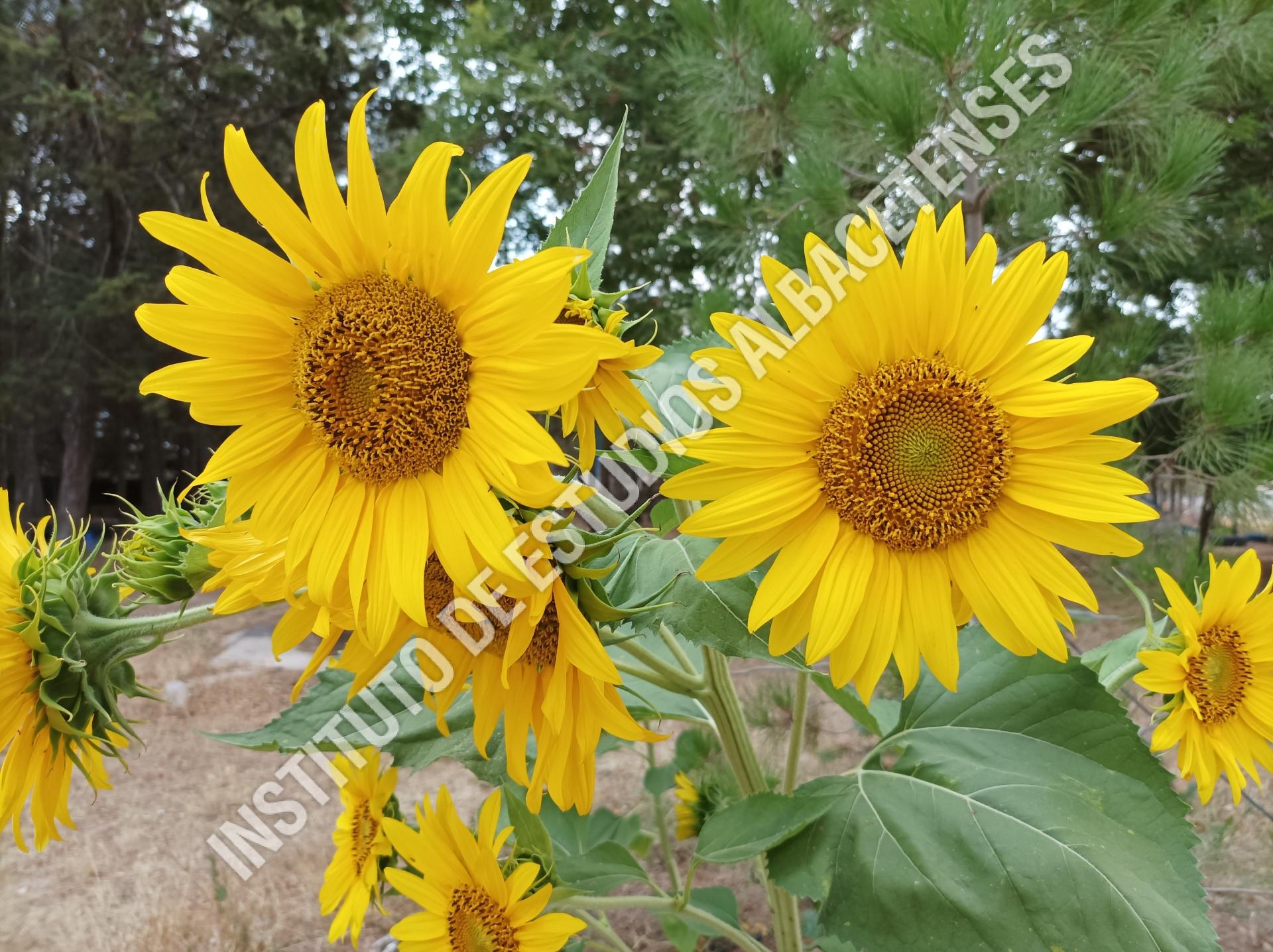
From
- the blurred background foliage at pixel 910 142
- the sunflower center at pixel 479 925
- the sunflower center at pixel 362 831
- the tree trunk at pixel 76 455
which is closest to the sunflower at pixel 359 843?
the sunflower center at pixel 362 831

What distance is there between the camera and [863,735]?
196 cm

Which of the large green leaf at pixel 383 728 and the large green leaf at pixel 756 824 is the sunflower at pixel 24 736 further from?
the large green leaf at pixel 756 824

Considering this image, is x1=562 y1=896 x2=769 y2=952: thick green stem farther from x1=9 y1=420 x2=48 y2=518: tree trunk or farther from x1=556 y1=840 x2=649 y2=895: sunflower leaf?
x1=9 y1=420 x2=48 y2=518: tree trunk

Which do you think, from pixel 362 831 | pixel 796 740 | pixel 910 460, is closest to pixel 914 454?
pixel 910 460

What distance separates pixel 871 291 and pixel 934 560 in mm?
193

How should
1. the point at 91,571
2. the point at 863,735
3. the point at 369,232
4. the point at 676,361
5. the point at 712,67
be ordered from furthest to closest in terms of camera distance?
1. the point at 863,735
2. the point at 712,67
3. the point at 676,361
4. the point at 91,571
5. the point at 369,232

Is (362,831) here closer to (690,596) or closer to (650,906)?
(650,906)

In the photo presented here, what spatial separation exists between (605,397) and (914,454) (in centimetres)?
23

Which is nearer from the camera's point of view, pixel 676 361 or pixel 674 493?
pixel 674 493

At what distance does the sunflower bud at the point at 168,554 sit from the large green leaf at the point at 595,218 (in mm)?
315

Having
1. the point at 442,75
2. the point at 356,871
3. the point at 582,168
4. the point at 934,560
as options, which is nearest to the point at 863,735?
the point at 356,871

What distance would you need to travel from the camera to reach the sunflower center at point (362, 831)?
95 cm

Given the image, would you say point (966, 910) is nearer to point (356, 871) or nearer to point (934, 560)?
point (934, 560)

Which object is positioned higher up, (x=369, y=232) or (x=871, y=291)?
(x=369, y=232)
